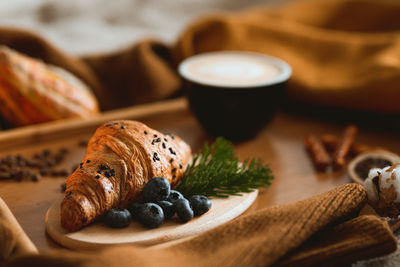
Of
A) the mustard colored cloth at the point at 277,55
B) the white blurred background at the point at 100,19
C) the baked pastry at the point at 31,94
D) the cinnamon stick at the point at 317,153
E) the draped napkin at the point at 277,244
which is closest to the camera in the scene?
the draped napkin at the point at 277,244

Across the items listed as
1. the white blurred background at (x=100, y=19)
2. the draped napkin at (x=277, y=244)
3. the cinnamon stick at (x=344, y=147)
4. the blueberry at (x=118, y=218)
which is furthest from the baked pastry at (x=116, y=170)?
the white blurred background at (x=100, y=19)

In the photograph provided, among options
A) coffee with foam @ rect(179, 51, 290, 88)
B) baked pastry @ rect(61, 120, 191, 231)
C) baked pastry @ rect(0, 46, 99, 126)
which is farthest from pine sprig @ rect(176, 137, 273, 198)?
baked pastry @ rect(0, 46, 99, 126)

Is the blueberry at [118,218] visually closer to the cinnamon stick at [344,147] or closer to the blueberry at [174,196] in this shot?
the blueberry at [174,196]

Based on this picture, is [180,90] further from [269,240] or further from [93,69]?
[269,240]

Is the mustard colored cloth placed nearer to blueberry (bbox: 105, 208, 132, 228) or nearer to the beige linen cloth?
the beige linen cloth

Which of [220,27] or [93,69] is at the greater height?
[220,27]

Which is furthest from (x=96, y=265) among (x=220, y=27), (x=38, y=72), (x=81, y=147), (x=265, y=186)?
(x=220, y=27)
